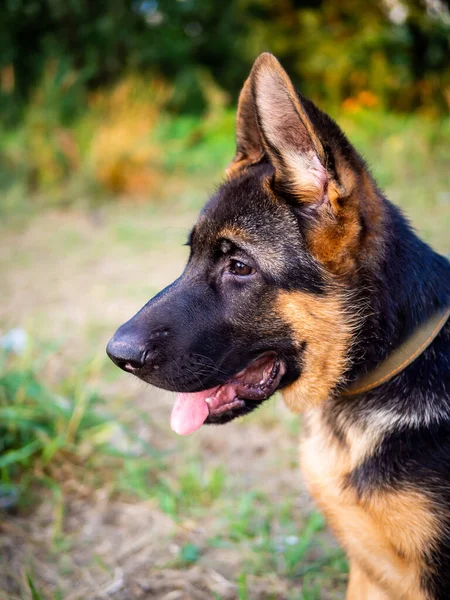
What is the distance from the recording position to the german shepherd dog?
7.54ft

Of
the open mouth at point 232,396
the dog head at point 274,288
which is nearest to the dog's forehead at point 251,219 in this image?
the dog head at point 274,288

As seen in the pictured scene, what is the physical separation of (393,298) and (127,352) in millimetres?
1137

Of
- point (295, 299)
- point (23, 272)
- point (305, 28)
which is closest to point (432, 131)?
point (305, 28)

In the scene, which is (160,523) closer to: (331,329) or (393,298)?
(331,329)

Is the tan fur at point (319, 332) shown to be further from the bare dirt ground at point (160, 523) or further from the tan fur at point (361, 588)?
the bare dirt ground at point (160, 523)

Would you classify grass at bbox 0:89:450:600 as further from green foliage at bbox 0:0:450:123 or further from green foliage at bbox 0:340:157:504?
green foliage at bbox 0:0:450:123

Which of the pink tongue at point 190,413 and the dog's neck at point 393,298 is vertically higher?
the dog's neck at point 393,298

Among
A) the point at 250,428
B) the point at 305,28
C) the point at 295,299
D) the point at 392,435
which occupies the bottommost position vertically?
the point at 250,428

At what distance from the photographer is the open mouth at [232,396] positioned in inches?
100

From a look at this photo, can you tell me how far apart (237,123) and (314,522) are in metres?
2.27

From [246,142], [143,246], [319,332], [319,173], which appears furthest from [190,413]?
[143,246]

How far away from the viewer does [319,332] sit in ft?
8.13

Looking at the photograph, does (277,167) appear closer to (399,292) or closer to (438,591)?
(399,292)

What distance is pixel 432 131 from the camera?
10.1m
